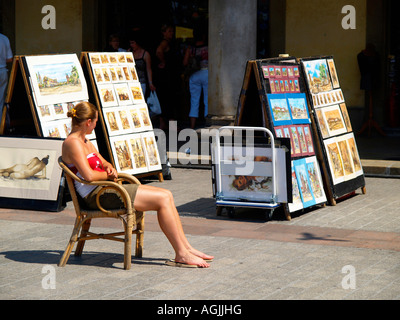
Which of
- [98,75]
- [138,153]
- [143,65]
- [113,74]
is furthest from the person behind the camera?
[143,65]

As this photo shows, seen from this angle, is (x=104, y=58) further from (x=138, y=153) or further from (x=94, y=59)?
(x=138, y=153)

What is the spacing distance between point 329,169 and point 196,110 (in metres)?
6.09

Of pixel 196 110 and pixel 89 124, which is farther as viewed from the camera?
pixel 196 110

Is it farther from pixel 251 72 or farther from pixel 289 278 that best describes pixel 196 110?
pixel 289 278

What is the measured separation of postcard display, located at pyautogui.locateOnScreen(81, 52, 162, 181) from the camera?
33.7ft

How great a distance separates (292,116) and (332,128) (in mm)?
883

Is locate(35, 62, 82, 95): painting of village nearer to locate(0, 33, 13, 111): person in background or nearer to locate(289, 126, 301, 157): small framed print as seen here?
locate(289, 126, 301, 157): small framed print

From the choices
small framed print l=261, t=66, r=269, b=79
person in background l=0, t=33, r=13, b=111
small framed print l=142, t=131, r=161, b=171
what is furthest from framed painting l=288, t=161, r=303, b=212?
Answer: person in background l=0, t=33, r=13, b=111

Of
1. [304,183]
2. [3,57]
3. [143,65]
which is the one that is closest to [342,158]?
[304,183]

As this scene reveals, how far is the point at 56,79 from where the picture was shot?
9.66 meters

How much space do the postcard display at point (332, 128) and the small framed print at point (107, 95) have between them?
2599 millimetres

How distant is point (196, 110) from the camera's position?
15.2 m

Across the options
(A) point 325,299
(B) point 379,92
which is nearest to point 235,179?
(A) point 325,299

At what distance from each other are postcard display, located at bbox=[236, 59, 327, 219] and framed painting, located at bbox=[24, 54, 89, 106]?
88.8 inches
